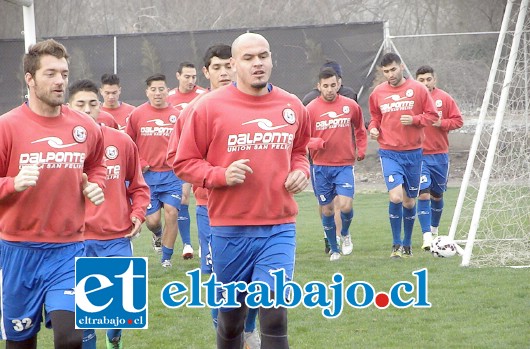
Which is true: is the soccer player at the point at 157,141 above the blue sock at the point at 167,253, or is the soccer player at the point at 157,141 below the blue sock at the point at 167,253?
above

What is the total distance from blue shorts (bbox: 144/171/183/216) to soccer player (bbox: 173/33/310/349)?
220 inches

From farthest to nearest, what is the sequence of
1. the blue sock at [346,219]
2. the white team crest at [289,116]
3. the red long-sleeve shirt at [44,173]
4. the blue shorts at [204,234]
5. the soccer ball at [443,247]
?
the blue sock at [346,219] < the soccer ball at [443,247] < the blue shorts at [204,234] < the white team crest at [289,116] < the red long-sleeve shirt at [44,173]

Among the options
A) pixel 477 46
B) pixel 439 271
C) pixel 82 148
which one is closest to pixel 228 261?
pixel 82 148

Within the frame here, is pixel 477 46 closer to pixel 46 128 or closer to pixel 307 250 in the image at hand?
pixel 307 250

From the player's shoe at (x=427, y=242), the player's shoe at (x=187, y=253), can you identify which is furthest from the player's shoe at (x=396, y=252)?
the player's shoe at (x=187, y=253)

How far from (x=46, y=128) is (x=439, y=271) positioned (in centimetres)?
577

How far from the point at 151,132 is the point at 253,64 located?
18.9 feet

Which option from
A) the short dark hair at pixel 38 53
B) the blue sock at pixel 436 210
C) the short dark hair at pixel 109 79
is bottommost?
the blue sock at pixel 436 210

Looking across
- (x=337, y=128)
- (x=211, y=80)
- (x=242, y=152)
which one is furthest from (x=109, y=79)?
(x=242, y=152)

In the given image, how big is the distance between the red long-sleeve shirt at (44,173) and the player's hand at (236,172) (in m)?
0.84

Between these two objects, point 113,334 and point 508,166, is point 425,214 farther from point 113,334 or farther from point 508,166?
point 113,334

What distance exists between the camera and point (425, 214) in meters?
12.9

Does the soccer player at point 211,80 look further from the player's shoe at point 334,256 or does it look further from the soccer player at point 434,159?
the soccer player at point 434,159

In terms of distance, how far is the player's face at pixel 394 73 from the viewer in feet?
39.8
